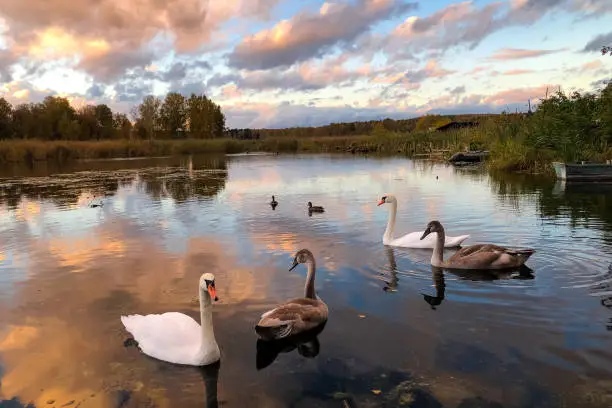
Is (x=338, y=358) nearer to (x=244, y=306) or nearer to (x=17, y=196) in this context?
(x=244, y=306)

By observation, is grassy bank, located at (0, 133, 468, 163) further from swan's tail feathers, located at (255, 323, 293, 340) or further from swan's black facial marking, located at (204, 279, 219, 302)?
swan's black facial marking, located at (204, 279, 219, 302)

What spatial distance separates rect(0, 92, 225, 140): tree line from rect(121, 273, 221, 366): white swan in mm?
68962

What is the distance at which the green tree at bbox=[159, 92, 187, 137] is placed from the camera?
100125mm

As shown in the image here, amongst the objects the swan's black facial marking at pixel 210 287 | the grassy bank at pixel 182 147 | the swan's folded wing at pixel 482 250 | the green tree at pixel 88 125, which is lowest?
the swan's folded wing at pixel 482 250

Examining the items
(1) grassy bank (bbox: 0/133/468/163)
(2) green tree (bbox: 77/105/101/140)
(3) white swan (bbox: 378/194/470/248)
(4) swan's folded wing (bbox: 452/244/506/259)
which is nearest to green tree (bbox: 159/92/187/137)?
(2) green tree (bbox: 77/105/101/140)

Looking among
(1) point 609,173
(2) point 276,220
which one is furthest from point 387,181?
(2) point 276,220

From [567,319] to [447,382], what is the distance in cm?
250

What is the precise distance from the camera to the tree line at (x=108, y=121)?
78.3 meters

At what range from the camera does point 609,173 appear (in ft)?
71.1

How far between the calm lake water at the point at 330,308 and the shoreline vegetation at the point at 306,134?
11.3 m

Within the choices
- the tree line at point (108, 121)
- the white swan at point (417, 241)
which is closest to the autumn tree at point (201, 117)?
the tree line at point (108, 121)

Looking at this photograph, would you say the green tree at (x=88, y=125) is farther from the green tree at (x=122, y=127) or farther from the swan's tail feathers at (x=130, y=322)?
the swan's tail feathers at (x=130, y=322)

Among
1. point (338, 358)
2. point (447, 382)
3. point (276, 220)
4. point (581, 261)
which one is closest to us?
point (447, 382)

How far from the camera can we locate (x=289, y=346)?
255 inches
